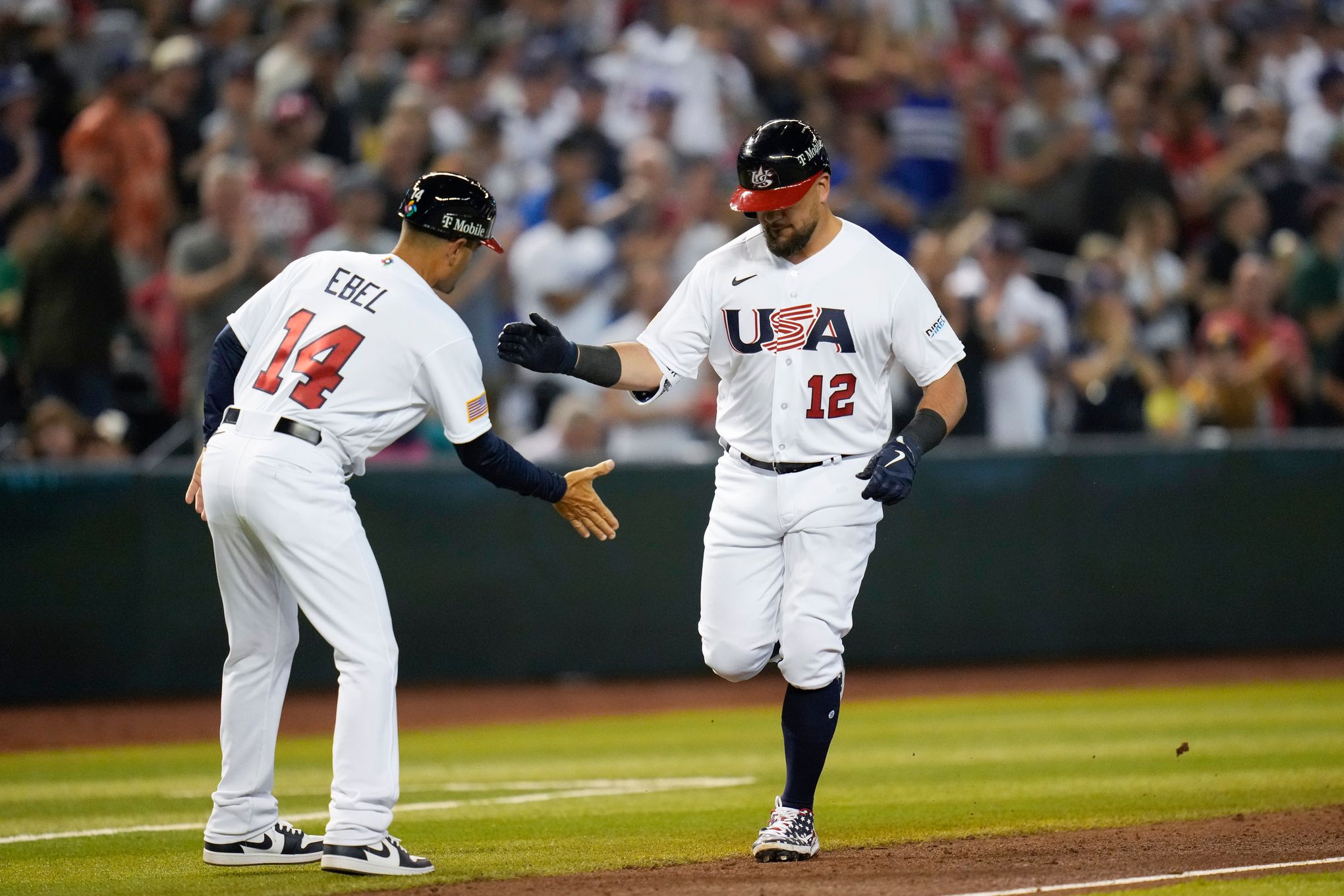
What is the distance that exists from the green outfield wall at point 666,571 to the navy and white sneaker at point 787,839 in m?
5.61

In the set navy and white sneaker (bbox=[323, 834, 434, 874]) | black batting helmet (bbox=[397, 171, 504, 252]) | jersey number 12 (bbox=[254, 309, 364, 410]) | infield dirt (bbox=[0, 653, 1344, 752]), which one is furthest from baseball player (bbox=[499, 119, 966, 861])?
infield dirt (bbox=[0, 653, 1344, 752])

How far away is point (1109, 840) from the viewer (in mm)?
6043

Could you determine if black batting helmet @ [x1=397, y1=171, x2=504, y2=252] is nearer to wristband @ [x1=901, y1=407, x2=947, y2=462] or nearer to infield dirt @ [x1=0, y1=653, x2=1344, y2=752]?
wristband @ [x1=901, y1=407, x2=947, y2=462]

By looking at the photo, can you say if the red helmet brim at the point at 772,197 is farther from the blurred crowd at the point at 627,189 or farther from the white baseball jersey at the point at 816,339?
the blurred crowd at the point at 627,189

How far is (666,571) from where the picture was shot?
11.7 meters

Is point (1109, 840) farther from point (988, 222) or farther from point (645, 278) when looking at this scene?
point (988, 222)

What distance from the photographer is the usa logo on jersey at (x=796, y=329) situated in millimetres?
5930

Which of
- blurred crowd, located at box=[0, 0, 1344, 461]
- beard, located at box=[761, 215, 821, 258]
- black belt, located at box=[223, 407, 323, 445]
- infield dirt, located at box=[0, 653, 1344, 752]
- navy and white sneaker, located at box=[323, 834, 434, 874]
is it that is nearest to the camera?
navy and white sneaker, located at box=[323, 834, 434, 874]

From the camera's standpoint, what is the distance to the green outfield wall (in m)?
10.8

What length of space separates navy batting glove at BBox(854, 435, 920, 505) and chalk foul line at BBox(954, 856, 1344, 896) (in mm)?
1278

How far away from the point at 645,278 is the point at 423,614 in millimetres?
2708

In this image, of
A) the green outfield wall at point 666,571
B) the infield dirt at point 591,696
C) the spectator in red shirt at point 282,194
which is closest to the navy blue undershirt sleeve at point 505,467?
the infield dirt at point 591,696

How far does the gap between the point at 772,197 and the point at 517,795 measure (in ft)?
10.5

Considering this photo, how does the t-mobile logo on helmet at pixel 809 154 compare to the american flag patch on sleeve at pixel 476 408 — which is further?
the t-mobile logo on helmet at pixel 809 154
